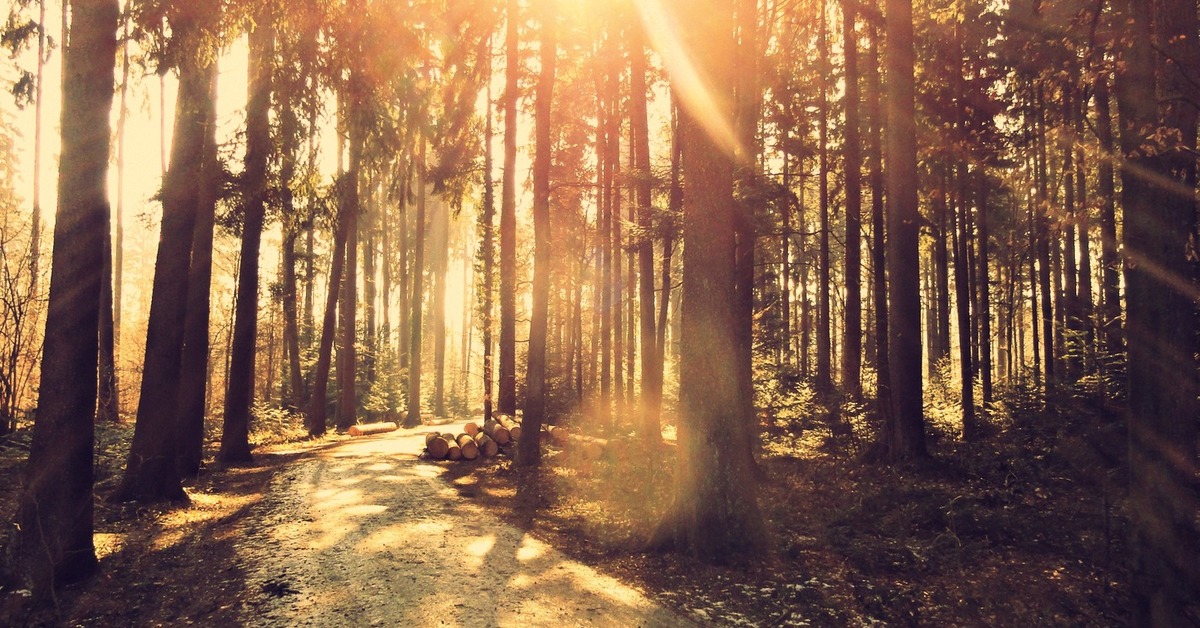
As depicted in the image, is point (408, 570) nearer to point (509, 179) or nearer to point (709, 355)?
point (709, 355)

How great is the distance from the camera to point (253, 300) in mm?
15297

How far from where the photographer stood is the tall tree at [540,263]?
13.4m

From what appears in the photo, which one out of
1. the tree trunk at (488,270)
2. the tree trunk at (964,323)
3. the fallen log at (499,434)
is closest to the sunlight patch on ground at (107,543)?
the fallen log at (499,434)

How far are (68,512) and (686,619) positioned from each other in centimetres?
601

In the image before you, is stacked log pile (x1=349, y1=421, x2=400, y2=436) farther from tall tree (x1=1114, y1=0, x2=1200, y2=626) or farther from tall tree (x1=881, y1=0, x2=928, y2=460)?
tall tree (x1=1114, y1=0, x2=1200, y2=626)

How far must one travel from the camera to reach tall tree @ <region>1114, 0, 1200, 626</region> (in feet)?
16.1

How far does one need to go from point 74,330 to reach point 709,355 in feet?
21.4

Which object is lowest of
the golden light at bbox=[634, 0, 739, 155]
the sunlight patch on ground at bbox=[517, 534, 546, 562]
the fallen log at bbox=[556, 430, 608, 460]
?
the fallen log at bbox=[556, 430, 608, 460]

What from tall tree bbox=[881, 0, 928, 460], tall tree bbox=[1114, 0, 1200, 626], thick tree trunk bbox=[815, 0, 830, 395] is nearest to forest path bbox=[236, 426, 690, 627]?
tall tree bbox=[1114, 0, 1200, 626]

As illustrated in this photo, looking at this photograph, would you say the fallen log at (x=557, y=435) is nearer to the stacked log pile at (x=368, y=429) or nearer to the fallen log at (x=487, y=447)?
the fallen log at (x=487, y=447)

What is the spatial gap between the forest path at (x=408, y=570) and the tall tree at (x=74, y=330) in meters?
1.69

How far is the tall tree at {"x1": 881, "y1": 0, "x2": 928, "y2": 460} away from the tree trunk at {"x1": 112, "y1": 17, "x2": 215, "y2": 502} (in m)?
11.1

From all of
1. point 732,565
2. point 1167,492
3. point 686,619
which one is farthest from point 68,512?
point 1167,492

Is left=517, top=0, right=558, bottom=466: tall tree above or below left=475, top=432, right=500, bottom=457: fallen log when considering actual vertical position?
above
